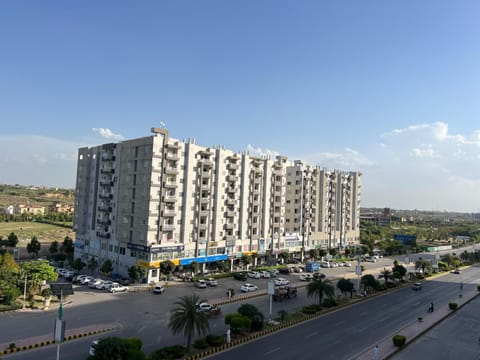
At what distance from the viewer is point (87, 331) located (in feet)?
112

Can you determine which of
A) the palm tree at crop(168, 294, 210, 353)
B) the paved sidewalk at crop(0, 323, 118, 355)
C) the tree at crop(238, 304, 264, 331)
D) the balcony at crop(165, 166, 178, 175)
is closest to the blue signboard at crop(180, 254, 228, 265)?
the balcony at crop(165, 166, 178, 175)

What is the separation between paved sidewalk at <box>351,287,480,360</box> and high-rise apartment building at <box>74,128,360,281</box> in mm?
37126

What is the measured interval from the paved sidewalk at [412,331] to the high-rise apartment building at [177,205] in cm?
3713

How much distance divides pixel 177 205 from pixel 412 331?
134ft

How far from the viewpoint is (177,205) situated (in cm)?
6419

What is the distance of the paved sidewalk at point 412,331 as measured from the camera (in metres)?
30.3

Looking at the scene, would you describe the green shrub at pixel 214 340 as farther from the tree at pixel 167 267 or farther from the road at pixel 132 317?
the tree at pixel 167 267

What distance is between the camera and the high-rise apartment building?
61.1 m

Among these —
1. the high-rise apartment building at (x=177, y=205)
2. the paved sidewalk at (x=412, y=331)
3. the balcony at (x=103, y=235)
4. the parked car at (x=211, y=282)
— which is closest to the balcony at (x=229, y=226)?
the high-rise apartment building at (x=177, y=205)

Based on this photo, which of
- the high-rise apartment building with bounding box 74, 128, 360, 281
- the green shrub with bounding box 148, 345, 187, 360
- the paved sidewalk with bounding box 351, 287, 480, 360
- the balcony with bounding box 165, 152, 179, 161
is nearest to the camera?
the green shrub with bounding box 148, 345, 187, 360

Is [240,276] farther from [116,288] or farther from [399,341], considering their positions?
[399,341]

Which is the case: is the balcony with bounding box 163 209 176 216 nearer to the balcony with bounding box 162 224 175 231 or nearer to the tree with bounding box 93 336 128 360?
the balcony with bounding box 162 224 175 231

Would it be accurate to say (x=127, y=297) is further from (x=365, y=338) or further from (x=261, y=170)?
(x=261, y=170)

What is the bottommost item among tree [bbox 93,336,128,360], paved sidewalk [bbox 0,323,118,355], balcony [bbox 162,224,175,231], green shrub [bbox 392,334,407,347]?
paved sidewalk [bbox 0,323,118,355]
